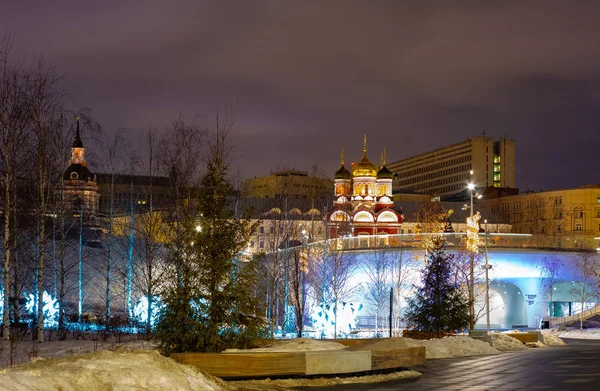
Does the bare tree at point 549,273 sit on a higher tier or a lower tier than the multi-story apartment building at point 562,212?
lower

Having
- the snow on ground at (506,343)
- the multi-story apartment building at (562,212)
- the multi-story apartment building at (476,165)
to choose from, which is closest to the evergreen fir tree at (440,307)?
the snow on ground at (506,343)

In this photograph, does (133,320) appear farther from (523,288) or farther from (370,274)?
(523,288)

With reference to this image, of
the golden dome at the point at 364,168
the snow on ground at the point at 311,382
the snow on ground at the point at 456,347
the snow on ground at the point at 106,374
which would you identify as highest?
the golden dome at the point at 364,168

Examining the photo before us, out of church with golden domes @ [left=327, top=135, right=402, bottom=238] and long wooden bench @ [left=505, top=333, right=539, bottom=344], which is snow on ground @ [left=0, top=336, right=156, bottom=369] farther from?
church with golden domes @ [left=327, top=135, right=402, bottom=238]

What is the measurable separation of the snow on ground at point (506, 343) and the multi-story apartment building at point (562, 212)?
8410cm

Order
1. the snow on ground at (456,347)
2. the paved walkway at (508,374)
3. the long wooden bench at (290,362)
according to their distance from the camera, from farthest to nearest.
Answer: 1. the snow on ground at (456,347)
2. the paved walkway at (508,374)
3. the long wooden bench at (290,362)

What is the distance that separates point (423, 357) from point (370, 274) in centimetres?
4080

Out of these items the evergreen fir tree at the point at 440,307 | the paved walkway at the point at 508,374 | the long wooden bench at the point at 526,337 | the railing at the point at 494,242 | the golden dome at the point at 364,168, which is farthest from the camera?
the golden dome at the point at 364,168

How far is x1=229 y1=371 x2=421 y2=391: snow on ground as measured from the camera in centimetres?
1617

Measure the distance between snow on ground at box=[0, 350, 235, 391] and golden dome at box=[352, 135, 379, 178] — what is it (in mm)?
91986

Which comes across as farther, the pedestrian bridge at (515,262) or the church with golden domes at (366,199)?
the church with golden domes at (366,199)

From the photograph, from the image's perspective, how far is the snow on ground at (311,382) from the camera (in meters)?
16.2

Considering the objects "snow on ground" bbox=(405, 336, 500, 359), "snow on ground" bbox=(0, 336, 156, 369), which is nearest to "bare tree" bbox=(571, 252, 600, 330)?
"snow on ground" bbox=(405, 336, 500, 359)

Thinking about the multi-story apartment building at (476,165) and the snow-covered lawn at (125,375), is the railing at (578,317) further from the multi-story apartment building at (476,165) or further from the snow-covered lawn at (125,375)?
the multi-story apartment building at (476,165)
